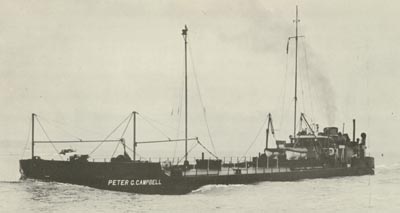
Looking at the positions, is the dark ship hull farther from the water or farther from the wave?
the water

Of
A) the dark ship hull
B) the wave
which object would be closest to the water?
the wave

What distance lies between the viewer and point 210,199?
3616cm

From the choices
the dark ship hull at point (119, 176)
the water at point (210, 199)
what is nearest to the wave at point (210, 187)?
the water at point (210, 199)

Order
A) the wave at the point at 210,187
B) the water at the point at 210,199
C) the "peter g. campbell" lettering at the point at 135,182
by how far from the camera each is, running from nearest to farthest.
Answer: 1. the water at the point at 210,199
2. the "peter g. campbell" lettering at the point at 135,182
3. the wave at the point at 210,187

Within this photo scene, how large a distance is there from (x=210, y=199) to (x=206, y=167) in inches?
472

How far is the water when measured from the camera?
31891 millimetres

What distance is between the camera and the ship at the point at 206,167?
38250 mm

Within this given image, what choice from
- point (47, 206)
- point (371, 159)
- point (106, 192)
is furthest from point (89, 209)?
point (371, 159)

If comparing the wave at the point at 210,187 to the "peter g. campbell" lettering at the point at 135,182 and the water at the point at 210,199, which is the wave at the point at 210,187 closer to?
the water at the point at 210,199

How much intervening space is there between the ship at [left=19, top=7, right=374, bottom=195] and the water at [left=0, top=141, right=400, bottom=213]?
77cm

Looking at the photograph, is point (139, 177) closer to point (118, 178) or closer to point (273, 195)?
point (118, 178)

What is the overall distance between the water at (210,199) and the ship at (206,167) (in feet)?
2.53

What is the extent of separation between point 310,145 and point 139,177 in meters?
24.3

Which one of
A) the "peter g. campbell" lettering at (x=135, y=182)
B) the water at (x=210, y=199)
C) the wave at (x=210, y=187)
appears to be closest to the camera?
the water at (x=210, y=199)
